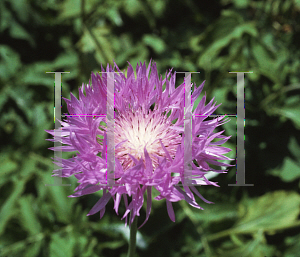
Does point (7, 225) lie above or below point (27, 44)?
below

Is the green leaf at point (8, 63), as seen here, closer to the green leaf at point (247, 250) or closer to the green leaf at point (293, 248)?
the green leaf at point (247, 250)

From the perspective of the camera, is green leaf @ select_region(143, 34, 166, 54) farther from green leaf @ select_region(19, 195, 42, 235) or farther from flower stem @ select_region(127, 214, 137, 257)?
flower stem @ select_region(127, 214, 137, 257)

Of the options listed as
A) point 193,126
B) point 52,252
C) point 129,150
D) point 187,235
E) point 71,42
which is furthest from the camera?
point 71,42

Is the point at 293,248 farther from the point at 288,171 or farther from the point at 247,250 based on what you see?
the point at 288,171

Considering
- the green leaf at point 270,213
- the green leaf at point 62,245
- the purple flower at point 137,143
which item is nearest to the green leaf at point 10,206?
the green leaf at point 62,245

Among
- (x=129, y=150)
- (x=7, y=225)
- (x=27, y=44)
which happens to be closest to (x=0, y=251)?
(x=7, y=225)

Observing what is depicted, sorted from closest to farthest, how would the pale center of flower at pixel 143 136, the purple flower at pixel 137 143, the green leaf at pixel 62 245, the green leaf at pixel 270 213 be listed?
1. the purple flower at pixel 137 143
2. the pale center of flower at pixel 143 136
3. the green leaf at pixel 62 245
4. the green leaf at pixel 270 213

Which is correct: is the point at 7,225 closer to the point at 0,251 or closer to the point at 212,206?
the point at 0,251

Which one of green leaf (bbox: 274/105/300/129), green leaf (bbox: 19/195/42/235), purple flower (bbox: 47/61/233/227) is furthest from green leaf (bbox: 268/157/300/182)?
green leaf (bbox: 19/195/42/235)
